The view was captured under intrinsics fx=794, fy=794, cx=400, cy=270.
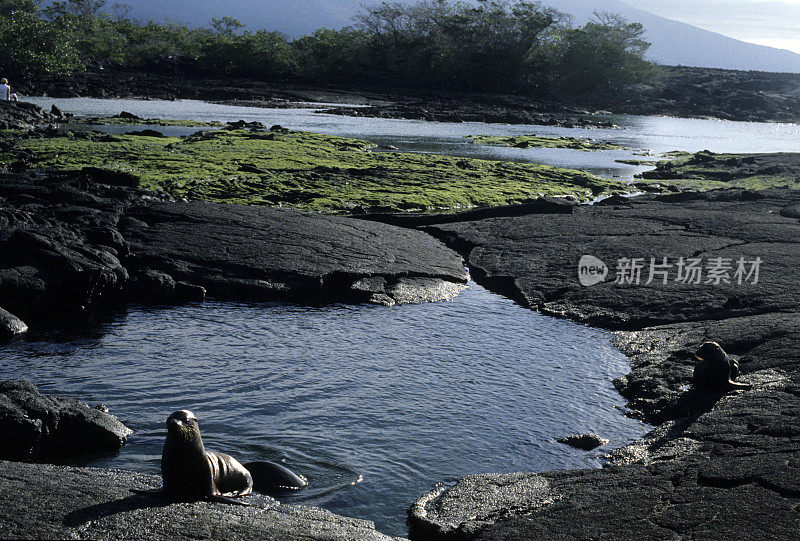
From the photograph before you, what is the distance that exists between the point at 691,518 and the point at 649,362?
6.08m

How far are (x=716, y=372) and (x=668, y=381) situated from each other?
3.51ft

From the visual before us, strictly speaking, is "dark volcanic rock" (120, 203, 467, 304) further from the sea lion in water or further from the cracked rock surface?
the sea lion in water

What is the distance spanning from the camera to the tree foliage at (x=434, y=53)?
11519cm

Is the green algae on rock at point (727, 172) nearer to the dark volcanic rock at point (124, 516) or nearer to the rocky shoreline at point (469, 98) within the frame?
the dark volcanic rock at point (124, 516)

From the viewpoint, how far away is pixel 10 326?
42.4 feet

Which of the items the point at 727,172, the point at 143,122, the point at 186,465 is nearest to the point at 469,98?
the point at 143,122

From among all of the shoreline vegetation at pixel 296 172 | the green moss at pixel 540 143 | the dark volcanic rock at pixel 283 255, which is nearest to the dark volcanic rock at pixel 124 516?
the dark volcanic rock at pixel 283 255

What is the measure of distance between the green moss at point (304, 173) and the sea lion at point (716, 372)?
15159mm

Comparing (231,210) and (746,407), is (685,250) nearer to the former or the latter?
(746,407)

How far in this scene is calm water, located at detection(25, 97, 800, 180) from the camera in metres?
48.5

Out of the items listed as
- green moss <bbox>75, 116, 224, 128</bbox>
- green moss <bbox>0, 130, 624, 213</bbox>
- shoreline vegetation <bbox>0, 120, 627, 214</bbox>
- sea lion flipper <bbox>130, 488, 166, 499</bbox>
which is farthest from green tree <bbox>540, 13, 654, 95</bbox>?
sea lion flipper <bbox>130, 488, 166, 499</bbox>

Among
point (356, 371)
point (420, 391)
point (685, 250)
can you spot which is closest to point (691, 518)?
point (420, 391)

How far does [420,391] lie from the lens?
11.3m

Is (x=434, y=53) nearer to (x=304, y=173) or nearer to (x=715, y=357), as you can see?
(x=304, y=173)
